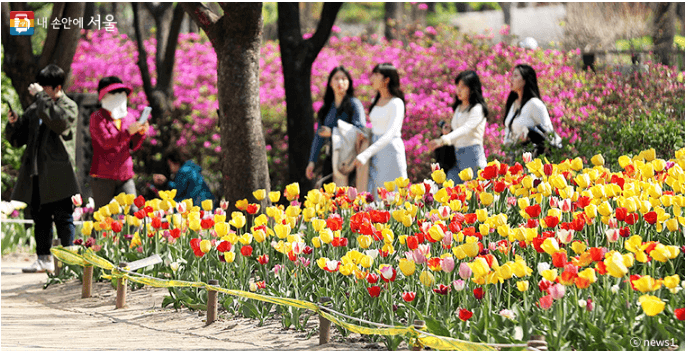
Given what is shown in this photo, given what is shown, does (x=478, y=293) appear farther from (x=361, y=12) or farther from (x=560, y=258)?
(x=361, y=12)

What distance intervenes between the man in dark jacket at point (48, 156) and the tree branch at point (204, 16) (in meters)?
1.11

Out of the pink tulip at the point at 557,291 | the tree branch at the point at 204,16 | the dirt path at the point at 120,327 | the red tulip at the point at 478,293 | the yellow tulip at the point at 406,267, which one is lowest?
the dirt path at the point at 120,327

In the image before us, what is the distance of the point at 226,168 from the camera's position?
6395 millimetres

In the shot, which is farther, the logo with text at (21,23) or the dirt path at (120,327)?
the logo with text at (21,23)

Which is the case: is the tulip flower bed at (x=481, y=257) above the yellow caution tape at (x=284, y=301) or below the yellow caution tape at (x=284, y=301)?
above

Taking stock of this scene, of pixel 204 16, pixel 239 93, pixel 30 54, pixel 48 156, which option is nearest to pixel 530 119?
pixel 239 93

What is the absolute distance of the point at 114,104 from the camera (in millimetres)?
Result: 6242

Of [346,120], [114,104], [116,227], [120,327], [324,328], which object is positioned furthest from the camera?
[346,120]

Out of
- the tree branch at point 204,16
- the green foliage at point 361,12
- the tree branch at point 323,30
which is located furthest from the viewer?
the green foliage at point 361,12

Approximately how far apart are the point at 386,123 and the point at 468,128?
609 mm

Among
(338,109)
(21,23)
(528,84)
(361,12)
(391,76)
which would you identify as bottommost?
(338,109)

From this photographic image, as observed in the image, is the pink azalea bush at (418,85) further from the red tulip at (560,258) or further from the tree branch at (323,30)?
the red tulip at (560,258)

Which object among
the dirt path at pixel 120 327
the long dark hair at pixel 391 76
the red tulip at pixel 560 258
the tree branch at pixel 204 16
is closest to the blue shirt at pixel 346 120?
the long dark hair at pixel 391 76

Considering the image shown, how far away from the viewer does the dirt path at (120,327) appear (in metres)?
3.70
